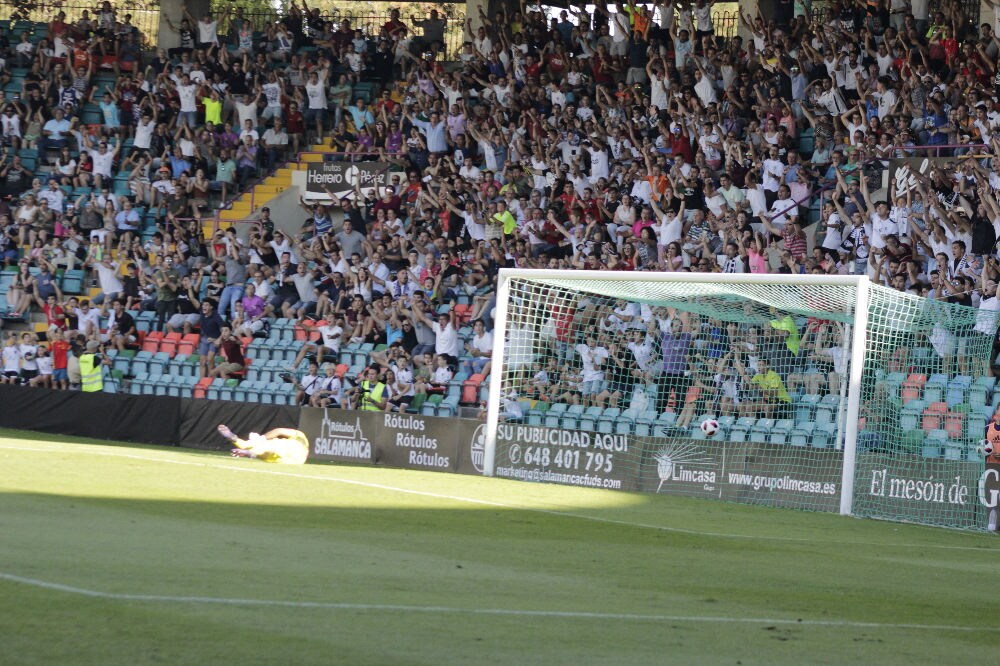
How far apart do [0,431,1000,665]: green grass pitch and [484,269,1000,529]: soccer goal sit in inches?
82.8

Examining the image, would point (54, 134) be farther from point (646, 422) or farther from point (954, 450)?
point (954, 450)

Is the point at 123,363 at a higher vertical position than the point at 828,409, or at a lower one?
lower

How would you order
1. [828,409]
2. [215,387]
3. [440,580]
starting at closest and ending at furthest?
[440,580] < [828,409] < [215,387]

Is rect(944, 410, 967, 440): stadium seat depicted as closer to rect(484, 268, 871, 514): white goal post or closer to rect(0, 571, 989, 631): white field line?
rect(484, 268, 871, 514): white goal post

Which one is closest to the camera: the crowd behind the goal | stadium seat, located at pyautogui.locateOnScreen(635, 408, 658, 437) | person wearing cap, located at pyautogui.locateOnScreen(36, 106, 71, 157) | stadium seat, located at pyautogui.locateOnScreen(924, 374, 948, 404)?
stadium seat, located at pyautogui.locateOnScreen(924, 374, 948, 404)

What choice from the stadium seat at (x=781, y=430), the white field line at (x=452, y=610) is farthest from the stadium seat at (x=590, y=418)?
the white field line at (x=452, y=610)

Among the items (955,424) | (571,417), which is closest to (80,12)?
(571,417)

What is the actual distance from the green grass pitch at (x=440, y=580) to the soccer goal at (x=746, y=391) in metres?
2.10

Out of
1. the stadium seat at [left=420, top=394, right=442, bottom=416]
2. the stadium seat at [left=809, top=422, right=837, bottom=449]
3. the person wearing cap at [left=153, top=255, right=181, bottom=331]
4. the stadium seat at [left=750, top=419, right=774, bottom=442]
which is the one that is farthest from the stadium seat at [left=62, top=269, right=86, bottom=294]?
the stadium seat at [left=809, top=422, right=837, bottom=449]

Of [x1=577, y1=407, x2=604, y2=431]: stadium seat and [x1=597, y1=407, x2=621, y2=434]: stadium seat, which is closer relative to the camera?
[x1=597, y1=407, x2=621, y2=434]: stadium seat

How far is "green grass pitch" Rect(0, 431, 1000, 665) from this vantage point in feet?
20.7

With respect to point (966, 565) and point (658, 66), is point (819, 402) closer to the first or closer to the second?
point (966, 565)

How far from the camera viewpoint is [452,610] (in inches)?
Answer: 289

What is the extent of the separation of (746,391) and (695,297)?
151 cm
